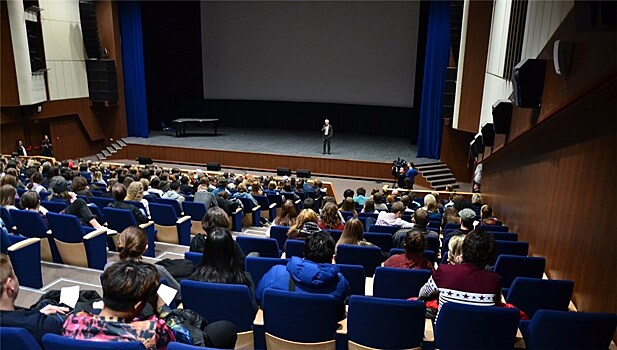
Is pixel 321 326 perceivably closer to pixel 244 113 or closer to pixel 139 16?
pixel 139 16

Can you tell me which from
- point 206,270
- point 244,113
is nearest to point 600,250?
point 206,270

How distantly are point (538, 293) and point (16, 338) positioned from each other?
319 centimetres

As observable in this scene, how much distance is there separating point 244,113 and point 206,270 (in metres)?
18.5

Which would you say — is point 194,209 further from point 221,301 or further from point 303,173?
point 303,173

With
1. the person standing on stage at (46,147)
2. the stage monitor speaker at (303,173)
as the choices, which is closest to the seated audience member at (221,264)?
the stage monitor speaker at (303,173)

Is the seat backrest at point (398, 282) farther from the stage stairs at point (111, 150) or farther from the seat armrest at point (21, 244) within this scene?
the stage stairs at point (111, 150)

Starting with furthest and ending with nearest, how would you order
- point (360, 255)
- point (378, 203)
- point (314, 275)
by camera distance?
point (378, 203)
point (360, 255)
point (314, 275)

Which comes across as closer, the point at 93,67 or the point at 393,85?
the point at 93,67

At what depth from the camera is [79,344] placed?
209cm

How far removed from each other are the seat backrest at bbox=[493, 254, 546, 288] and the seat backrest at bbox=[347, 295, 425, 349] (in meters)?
1.46

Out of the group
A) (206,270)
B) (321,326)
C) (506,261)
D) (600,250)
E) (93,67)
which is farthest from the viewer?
(93,67)

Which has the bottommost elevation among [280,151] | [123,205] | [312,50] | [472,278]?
[280,151]

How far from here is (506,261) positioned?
3.97 m

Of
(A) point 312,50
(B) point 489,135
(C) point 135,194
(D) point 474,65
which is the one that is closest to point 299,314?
(C) point 135,194
